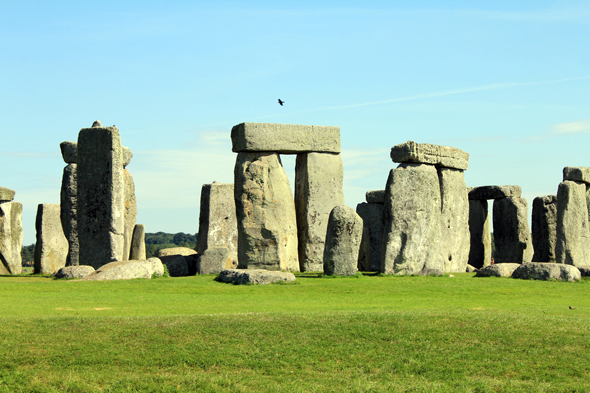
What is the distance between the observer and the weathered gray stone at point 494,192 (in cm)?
2533

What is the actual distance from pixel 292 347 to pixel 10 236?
64.8 ft

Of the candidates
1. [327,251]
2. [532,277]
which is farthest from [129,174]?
[532,277]

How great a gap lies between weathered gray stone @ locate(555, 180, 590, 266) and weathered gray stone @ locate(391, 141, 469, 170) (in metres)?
3.11

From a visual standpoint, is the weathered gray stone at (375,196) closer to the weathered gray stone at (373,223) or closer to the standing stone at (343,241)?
the weathered gray stone at (373,223)

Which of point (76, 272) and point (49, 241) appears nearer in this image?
point (76, 272)

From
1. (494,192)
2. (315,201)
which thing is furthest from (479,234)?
(315,201)

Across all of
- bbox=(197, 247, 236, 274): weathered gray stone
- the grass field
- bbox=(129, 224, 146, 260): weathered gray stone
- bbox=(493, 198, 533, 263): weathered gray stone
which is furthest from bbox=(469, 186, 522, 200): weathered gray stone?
the grass field

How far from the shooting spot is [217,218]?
82.3 feet

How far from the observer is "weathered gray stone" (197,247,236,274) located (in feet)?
61.6

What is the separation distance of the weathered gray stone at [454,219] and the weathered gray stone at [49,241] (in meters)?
13.4

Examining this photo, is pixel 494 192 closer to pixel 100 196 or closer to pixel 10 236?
pixel 100 196

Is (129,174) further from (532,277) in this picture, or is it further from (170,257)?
(532,277)

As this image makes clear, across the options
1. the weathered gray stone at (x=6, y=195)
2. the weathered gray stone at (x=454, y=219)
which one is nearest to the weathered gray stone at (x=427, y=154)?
the weathered gray stone at (x=454, y=219)

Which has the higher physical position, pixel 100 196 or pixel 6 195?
pixel 6 195
